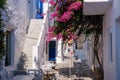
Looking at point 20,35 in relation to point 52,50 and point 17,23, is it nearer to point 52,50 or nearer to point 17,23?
point 17,23

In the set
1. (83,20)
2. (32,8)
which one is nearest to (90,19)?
(83,20)

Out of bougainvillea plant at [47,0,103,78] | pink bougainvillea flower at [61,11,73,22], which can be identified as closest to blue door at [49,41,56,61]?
bougainvillea plant at [47,0,103,78]

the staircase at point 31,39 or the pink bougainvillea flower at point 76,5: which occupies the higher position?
the pink bougainvillea flower at point 76,5

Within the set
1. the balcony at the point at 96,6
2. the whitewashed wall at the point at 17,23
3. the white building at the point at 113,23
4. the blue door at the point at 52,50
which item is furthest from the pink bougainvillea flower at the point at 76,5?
the blue door at the point at 52,50

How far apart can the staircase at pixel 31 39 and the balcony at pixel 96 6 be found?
5589mm

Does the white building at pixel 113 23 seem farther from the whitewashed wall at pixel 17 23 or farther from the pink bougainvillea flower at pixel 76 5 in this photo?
the whitewashed wall at pixel 17 23

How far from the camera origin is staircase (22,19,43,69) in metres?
15.2

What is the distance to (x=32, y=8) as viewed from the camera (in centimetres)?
2111

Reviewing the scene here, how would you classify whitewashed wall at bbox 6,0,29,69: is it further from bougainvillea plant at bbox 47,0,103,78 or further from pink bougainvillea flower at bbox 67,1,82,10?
pink bougainvillea flower at bbox 67,1,82,10

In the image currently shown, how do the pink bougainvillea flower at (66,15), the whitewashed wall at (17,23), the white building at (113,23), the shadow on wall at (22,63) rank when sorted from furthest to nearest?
the shadow on wall at (22,63) < the whitewashed wall at (17,23) < the pink bougainvillea flower at (66,15) < the white building at (113,23)

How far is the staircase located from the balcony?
5.59 meters

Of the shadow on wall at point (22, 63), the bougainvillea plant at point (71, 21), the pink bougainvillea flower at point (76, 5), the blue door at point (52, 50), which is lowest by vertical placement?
the shadow on wall at point (22, 63)

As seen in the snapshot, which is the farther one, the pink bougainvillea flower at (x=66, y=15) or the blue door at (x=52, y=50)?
the blue door at (x=52, y=50)

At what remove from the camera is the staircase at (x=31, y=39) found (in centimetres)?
1525
